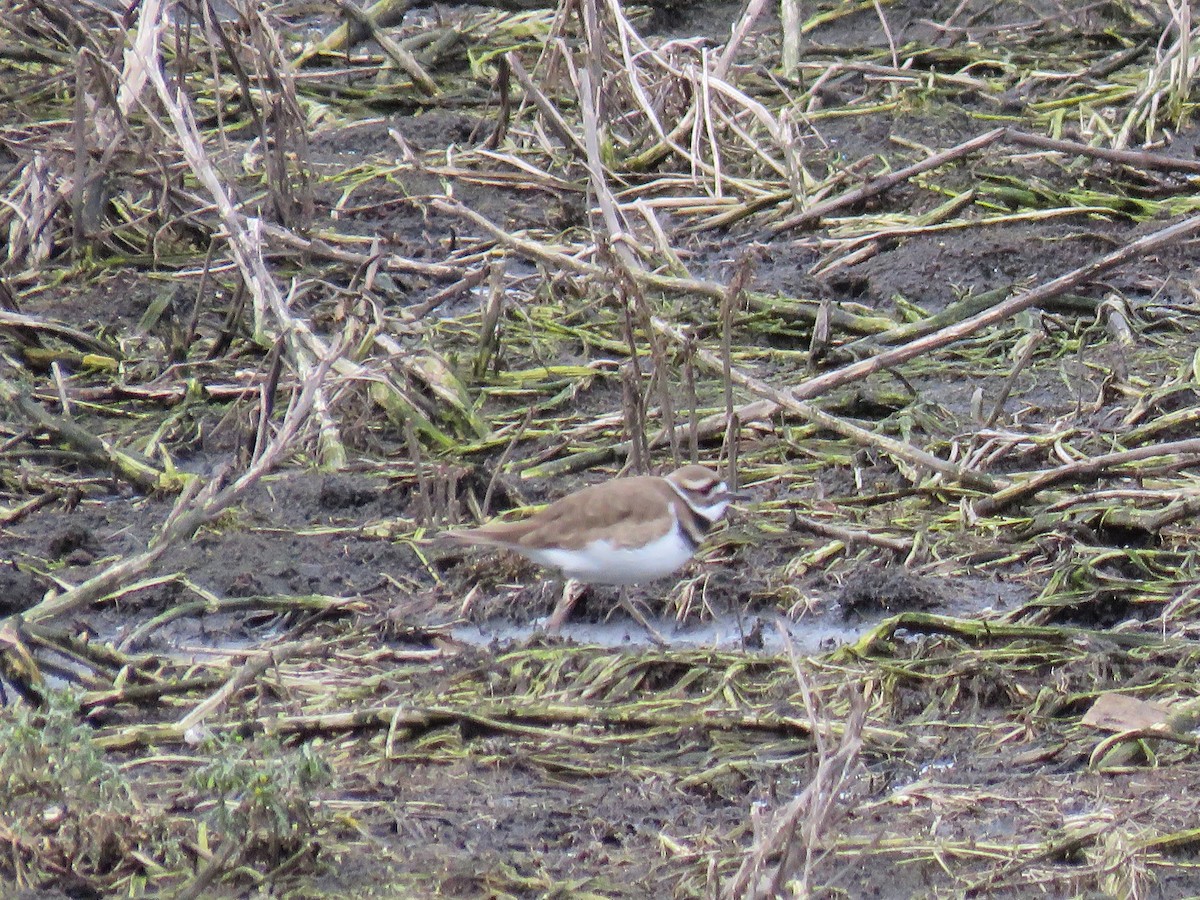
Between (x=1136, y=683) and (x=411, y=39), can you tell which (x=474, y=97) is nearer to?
(x=411, y=39)

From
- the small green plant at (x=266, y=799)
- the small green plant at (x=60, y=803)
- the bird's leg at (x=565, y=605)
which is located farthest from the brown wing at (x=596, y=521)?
the small green plant at (x=60, y=803)

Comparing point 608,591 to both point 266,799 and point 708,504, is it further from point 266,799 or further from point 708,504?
point 266,799

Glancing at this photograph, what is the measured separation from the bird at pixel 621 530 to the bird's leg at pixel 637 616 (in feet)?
0.10

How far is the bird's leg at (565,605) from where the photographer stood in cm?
594

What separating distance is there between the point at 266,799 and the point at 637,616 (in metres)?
1.97

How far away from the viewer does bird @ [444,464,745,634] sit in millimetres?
5484

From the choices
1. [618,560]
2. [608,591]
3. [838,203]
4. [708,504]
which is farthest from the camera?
[838,203]

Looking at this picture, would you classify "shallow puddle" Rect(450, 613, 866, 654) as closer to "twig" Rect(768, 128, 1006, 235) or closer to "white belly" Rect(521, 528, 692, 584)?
"white belly" Rect(521, 528, 692, 584)

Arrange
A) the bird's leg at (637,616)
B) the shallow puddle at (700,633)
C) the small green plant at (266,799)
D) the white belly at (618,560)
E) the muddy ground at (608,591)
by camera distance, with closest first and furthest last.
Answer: the small green plant at (266,799) → the muddy ground at (608,591) → the white belly at (618,560) → the shallow puddle at (700,633) → the bird's leg at (637,616)

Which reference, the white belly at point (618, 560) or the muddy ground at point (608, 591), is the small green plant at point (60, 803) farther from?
the white belly at point (618, 560)

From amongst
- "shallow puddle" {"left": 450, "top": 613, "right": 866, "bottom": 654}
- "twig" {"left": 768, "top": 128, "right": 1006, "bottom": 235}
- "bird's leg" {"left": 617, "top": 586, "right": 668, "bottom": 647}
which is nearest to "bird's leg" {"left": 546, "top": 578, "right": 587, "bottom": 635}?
"shallow puddle" {"left": 450, "top": 613, "right": 866, "bottom": 654}

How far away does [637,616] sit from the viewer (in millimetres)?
5895

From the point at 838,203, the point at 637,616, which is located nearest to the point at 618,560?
the point at 637,616

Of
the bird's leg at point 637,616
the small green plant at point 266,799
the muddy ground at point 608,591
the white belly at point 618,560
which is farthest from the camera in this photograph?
the bird's leg at point 637,616
